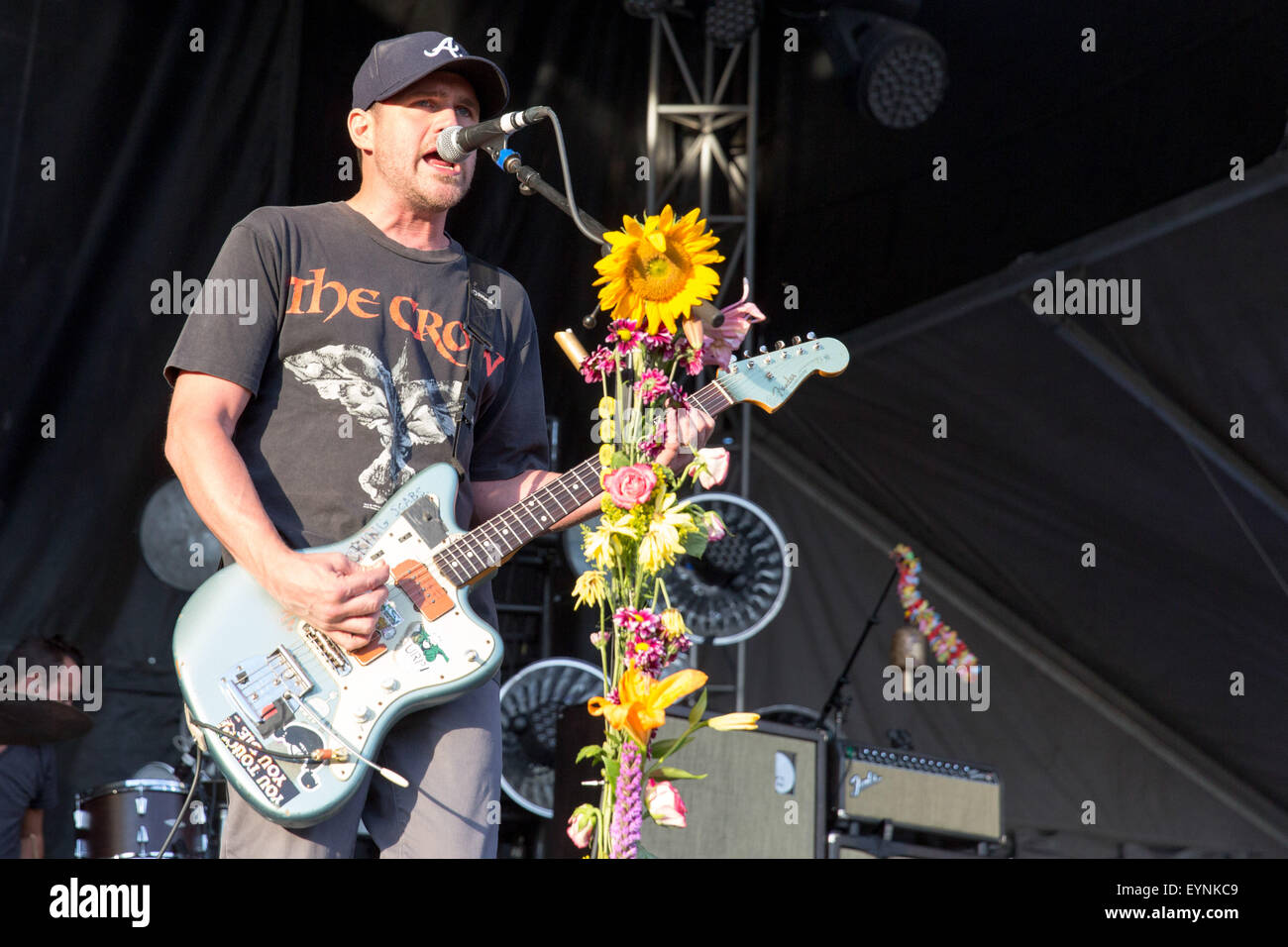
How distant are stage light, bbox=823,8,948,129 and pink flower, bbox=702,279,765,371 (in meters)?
3.59

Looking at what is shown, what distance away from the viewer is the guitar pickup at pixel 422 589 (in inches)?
80.3

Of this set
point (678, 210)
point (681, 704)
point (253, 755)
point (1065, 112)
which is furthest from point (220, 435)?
Answer: point (678, 210)

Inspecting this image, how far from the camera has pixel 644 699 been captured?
1633 millimetres

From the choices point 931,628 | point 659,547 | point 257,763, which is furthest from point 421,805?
point 931,628

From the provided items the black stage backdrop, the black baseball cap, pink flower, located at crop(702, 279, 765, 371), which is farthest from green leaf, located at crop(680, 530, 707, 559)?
the black stage backdrop

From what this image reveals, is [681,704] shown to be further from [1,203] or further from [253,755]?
[1,203]

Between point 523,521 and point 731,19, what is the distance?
13.9 feet

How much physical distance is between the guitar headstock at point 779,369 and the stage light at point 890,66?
3061mm

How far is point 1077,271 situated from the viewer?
514 cm

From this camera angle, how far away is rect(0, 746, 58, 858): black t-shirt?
4297 millimetres

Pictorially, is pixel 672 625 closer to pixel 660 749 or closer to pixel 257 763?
pixel 660 749

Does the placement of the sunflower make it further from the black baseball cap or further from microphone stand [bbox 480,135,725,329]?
the black baseball cap

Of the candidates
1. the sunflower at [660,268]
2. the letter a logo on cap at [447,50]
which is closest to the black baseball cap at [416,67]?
the letter a logo on cap at [447,50]
